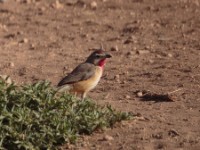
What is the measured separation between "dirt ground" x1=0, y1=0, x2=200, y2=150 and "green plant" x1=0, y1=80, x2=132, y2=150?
0.63 ft

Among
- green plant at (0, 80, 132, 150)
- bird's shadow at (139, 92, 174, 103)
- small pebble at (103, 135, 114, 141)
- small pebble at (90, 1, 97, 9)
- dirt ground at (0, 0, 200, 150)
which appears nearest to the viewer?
green plant at (0, 80, 132, 150)

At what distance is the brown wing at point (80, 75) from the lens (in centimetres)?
1083

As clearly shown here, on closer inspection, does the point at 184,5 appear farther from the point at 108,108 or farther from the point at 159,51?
the point at 108,108

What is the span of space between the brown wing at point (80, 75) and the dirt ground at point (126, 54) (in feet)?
1.30

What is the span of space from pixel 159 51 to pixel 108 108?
400 cm

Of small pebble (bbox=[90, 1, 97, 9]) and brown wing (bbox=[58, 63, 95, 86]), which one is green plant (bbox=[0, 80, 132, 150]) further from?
small pebble (bbox=[90, 1, 97, 9])

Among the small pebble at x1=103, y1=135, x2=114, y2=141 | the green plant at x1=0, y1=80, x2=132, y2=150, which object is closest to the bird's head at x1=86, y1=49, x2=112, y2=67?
the green plant at x1=0, y1=80, x2=132, y2=150

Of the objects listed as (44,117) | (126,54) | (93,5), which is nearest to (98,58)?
(126,54)

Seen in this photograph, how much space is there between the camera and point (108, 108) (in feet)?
31.3

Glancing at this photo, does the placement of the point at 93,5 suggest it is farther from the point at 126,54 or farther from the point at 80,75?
the point at 80,75

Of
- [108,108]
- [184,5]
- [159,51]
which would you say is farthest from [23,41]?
[108,108]

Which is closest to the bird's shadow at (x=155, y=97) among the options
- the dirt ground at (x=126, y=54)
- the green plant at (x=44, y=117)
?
the dirt ground at (x=126, y=54)

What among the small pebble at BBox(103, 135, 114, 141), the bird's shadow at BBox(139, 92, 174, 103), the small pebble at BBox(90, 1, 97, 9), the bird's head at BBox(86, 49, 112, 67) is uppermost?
the small pebble at BBox(90, 1, 97, 9)

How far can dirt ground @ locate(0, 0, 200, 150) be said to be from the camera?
31.0 feet
